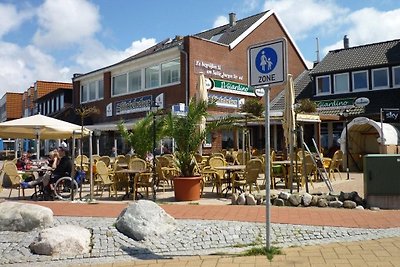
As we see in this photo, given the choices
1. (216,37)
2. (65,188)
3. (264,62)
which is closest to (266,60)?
(264,62)

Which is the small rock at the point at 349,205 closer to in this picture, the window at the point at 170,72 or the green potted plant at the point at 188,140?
the green potted plant at the point at 188,140

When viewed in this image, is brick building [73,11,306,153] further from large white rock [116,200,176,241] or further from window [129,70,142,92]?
large white rock [116,200,176,241]

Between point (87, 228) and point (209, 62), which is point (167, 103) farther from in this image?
point (87, 228)

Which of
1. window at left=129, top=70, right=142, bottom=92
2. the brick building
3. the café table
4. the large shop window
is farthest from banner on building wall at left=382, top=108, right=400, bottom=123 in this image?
the large shop window

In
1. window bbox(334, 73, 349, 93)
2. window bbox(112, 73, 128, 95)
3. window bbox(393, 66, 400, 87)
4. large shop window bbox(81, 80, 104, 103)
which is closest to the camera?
window bbox(393, 66, 400, 87)

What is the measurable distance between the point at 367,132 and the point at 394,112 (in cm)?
150

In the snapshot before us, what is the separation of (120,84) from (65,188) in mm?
19226

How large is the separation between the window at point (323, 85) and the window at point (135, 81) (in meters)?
11.4

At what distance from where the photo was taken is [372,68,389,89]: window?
25.4 metres

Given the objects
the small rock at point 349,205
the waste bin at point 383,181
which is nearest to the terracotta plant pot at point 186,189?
the small rock at point 349,205

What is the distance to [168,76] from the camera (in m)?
26.9

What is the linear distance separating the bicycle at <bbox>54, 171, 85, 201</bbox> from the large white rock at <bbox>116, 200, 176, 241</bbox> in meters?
4.69

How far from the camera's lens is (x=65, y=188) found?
41.3 ft

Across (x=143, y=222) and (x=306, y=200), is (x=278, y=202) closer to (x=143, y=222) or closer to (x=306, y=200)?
(x=306, y=200)
